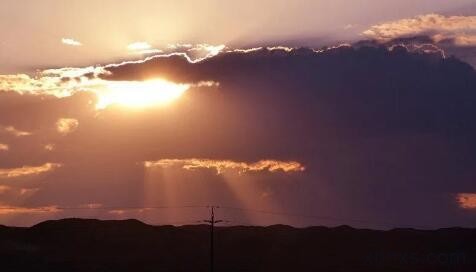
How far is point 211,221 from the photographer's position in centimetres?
15062

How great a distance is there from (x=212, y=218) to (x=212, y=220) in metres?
0.49

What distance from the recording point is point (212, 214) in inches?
5935

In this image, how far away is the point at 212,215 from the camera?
494ft

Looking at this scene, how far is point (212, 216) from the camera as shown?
150625 millimetres

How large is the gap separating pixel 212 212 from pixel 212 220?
57.5 inches

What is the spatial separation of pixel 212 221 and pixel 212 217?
828 millimetres

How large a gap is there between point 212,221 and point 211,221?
0.42 metres

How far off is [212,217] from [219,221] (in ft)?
6.34

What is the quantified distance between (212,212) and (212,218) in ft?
3.48

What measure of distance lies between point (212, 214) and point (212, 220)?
3.51 ft

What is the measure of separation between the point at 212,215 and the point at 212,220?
0.88 meters

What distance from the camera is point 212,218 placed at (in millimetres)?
150875

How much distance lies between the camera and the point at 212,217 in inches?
5935

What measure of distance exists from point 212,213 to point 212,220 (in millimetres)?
1243
